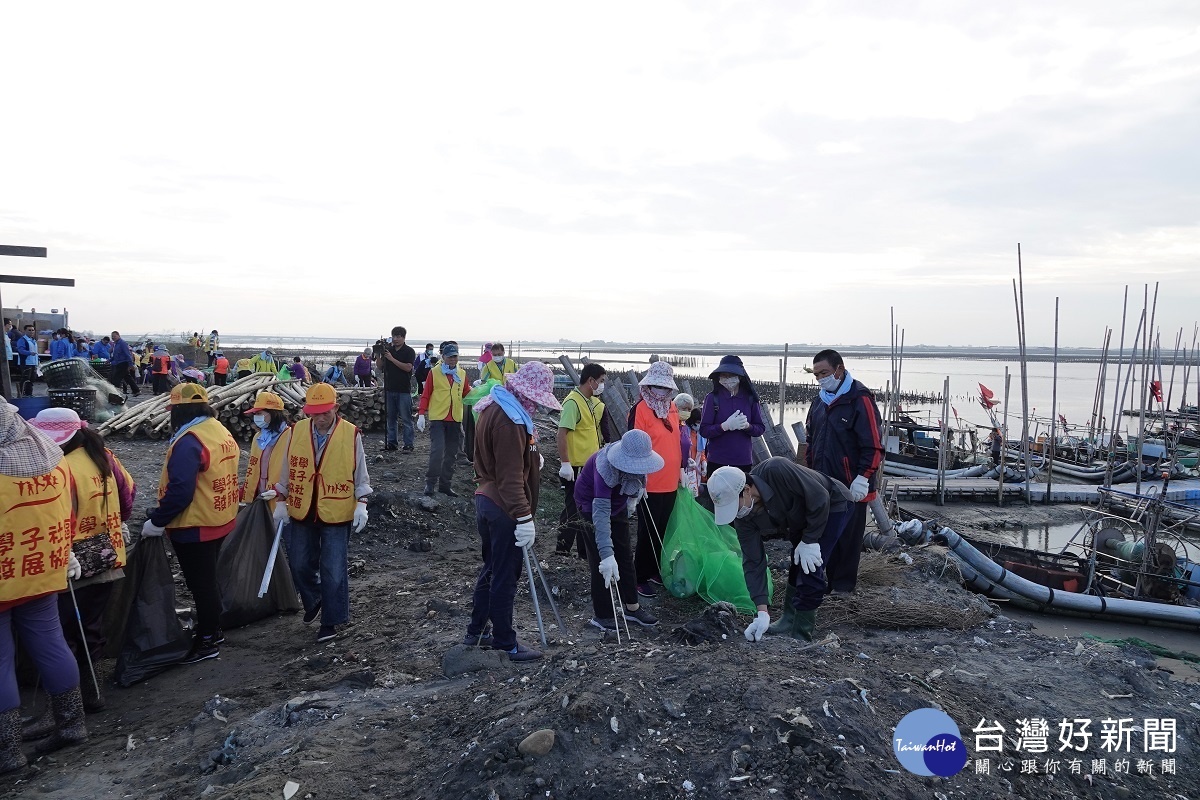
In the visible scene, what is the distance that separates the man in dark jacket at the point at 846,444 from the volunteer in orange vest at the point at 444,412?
4.47 metres

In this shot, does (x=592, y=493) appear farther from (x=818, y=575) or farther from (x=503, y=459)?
(x=818, y=575)

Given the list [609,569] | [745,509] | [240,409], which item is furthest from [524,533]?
[240,409]

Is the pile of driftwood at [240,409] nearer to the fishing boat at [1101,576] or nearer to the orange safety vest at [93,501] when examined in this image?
the orange safety vest at [93,501]

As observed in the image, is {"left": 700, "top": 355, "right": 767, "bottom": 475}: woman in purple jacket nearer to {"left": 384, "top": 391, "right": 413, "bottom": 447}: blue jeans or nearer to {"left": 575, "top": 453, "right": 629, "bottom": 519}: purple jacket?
{"left": 575, "top": 453, "right": 629, "bottom": 519}: purple jacket

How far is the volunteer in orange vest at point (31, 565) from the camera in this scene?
320 centimetres

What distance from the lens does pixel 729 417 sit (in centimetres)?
598

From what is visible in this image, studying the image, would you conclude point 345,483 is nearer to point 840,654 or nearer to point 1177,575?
point 840,654

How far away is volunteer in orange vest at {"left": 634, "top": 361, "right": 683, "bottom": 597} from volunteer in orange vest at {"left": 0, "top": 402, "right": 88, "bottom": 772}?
12.1 feet

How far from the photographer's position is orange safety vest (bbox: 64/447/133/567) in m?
3.78

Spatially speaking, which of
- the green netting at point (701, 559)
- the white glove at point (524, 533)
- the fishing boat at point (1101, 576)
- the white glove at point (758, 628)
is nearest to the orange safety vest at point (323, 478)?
the white glove at point (524, 533)

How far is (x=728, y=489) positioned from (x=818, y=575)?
2.95ft

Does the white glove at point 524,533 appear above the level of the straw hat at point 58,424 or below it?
below

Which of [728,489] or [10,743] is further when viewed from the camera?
[728,489]

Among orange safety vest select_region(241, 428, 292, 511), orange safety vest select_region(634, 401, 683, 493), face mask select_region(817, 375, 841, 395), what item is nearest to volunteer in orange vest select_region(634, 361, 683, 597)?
orange safety vest select_region(634, 401, 683, 493)
